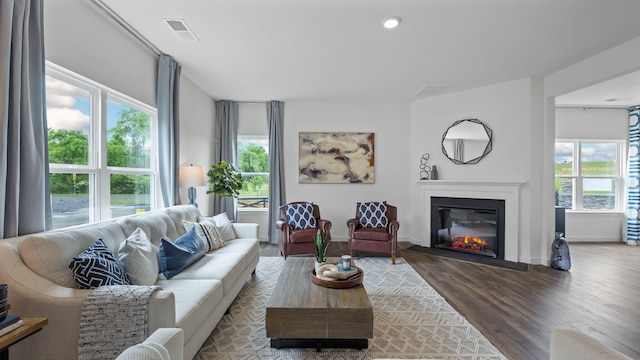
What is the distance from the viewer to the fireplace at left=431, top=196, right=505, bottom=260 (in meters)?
4.47

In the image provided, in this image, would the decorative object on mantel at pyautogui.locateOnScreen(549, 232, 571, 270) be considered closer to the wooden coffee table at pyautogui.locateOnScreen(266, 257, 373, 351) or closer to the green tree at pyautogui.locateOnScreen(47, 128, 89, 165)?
the wooden coffee table at pyautogui.locateOnScreen(266, 257, 373, 351)

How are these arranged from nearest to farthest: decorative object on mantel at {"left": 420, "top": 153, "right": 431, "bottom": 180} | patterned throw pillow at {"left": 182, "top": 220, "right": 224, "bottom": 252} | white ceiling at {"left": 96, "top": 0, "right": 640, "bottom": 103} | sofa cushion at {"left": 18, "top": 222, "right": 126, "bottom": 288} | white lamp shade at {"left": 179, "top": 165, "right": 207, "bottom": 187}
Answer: sofa cushion at {"left": 18, "top": 222, "right": 126, "bottom": 288} < white ceiling at {"left": 96, "top": 0, "right": 640, "bottom": 103} < patterned throw pillow at {"left": 182, "top": 220, "right": 224, "bottom": 252} < white lamp shade at {"left": 179, "top": 165, "right": 207, "bottom": 187} < decorative object on mantel at {"left": 420, "top": 153, "right": 431, "bottom": 180}

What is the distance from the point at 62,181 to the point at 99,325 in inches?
60.0

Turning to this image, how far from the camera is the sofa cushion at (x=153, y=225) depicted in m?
2.39

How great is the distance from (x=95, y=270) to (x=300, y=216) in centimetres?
313

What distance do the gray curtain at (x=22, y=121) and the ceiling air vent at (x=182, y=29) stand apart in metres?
1.01

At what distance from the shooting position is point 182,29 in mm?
2834

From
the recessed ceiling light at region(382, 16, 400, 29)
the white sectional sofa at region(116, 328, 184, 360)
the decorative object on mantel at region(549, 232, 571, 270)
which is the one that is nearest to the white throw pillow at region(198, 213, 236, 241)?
the white sectional sofa at region(116, 328, 184, 360)

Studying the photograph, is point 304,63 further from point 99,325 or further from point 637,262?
point 637,262

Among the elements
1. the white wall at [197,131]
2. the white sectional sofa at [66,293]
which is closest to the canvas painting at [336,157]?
the white wall at [197,131]

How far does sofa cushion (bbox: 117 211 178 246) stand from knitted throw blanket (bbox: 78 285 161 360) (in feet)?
3.17

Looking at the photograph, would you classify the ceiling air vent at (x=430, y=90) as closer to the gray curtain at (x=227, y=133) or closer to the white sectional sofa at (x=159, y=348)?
the gray curtain at (x=227, y=133)

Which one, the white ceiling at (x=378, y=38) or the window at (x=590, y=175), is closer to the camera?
the white ceiling at (x=378, y=38)

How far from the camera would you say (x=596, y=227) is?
5.55 metres
